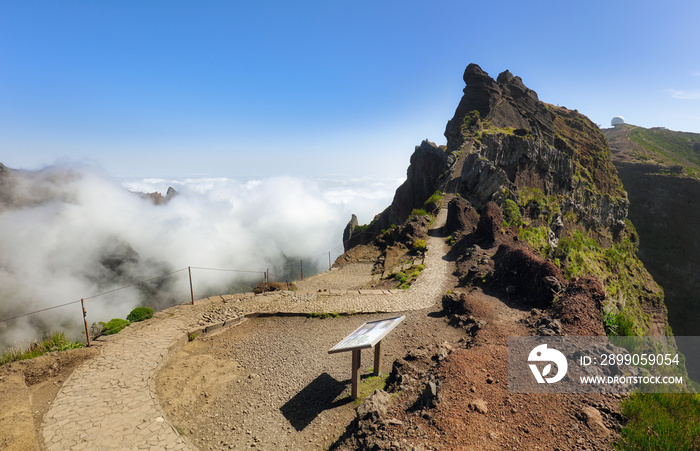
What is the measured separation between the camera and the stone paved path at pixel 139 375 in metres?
6.63

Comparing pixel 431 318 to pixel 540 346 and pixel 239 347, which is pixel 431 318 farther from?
pixel 239 347

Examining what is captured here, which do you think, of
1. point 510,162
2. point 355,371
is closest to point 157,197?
point 510,162

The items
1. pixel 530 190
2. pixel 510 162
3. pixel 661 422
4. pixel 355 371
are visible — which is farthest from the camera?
pixel 510 162

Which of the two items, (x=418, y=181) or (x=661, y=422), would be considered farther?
(x=418, y=181)

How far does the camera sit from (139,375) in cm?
878

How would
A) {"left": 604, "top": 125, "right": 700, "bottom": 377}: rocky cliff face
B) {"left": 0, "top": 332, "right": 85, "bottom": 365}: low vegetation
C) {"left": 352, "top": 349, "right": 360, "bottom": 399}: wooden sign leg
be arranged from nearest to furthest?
{"left": 352, "top": 349, "right": 360, "bottom": 399}: wooden sign leg < {"left": 0, "top": 332, "right": 85, "bottom": 365}: low vegetation < {"left": 604, "top": 125, "right": 700, "bottom": 377}: rocky cliff face

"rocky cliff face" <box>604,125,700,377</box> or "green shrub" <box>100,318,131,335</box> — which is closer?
"green shrub" <box>100,318,131,335</box>

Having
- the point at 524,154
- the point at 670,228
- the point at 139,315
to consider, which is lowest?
the point at 670,228

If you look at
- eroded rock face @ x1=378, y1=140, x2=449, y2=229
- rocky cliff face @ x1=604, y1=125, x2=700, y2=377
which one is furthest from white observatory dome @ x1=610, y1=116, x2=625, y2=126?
eroded rock face @ x1=378, y1=140, x2=449, y2=229

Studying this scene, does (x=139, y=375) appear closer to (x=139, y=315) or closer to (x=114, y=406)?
(x=114, y=406)

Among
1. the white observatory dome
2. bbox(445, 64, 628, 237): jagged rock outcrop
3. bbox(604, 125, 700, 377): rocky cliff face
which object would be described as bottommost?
bbox(604, 125, 700, 377): rocky cliff face

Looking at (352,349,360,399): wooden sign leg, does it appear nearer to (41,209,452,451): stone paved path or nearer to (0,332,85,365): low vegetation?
(41,209,452,451): stone paved path

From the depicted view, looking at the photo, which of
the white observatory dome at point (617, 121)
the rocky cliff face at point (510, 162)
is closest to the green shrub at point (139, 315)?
the rocky cliff face at point (510, 162)

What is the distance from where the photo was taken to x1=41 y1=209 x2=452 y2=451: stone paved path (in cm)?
663
